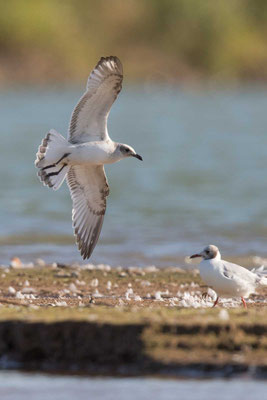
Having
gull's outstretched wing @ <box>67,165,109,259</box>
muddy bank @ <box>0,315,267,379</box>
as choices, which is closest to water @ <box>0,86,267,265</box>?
gull's outstretched wing @ <box>67,165,109,259</box>

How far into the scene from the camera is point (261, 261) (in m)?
12.5

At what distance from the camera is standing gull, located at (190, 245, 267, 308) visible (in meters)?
8.52

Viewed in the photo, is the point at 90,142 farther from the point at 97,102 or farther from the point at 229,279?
the point at 229,279

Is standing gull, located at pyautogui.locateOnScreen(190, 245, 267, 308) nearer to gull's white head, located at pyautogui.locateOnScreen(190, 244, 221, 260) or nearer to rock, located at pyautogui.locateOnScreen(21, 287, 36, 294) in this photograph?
gull's white head, located at pyautogui.locateOnScreen(190, 244, 221, 260)

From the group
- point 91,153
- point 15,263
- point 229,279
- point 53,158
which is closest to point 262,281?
point 229,279

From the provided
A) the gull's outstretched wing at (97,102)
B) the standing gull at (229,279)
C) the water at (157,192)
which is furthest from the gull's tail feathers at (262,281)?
the water at (157,192)

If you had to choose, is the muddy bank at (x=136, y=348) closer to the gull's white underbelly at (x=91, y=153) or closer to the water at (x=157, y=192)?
the gull's white underbelly at (x=91, y=153)

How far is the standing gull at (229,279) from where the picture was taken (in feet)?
28.0

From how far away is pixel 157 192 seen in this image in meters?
20.1

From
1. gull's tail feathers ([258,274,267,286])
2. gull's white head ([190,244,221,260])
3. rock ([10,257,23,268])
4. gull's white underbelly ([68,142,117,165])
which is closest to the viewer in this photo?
gull's tail feathers ([258,274,267,286])

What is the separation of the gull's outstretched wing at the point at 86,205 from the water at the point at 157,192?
1752 mm

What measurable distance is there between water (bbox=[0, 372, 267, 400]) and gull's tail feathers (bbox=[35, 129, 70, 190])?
3.87 m

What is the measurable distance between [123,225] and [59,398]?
9.57 m

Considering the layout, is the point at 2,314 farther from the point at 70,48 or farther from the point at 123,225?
the point at 70,48
